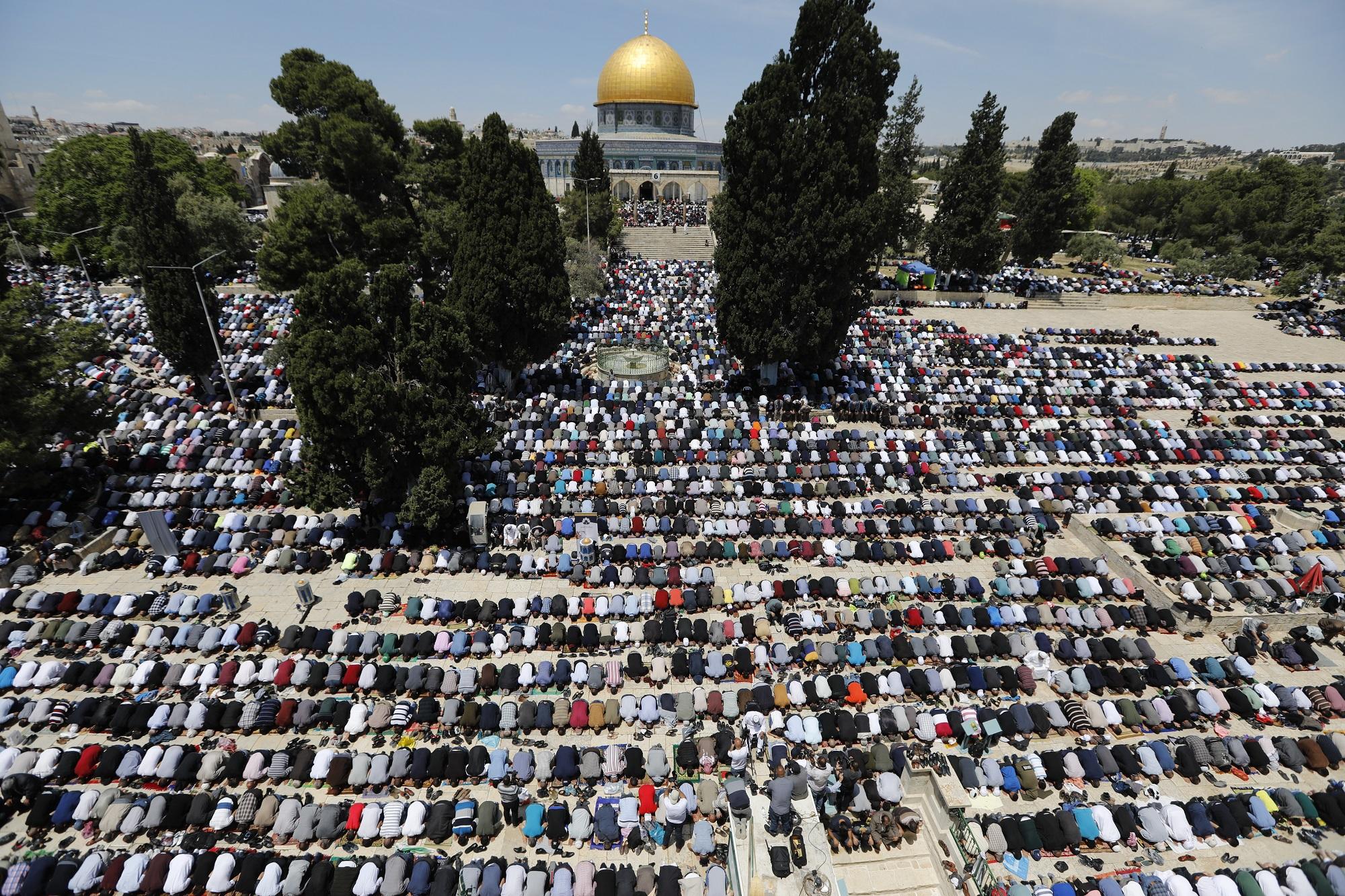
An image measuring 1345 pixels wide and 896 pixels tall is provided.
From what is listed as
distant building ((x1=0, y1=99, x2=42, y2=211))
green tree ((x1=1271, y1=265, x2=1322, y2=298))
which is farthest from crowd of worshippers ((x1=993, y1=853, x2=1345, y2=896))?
distant building ((x1=0, y1=99, x2=42, y2=211))

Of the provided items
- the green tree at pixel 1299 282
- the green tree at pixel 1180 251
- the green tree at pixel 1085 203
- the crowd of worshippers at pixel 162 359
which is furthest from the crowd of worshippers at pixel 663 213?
the green tree at pixel 1299 282

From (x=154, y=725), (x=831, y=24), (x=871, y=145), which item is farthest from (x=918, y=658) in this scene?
(x=831, y=24)

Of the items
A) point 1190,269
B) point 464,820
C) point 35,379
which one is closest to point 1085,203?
point 1190,269

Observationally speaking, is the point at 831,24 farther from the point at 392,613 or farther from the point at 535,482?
the point at 392,613

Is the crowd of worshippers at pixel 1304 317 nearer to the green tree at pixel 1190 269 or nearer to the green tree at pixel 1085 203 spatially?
the green tree at pixel 1190 269

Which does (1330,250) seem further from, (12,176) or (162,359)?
(12,176)

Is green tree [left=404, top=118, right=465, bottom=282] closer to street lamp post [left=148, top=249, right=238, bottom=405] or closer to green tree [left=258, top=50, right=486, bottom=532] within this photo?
street lamp post [left=148, top=249, right=238, bottom=405]
